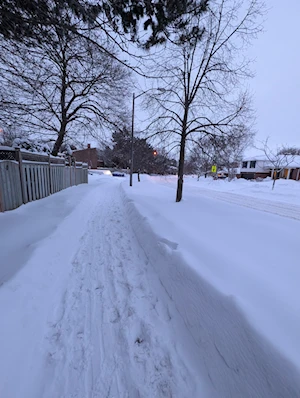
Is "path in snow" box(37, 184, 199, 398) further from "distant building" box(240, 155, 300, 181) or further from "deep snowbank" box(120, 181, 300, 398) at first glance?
"distant building" box(240, 155, 300, 181)

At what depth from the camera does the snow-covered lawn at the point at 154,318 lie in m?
1.43

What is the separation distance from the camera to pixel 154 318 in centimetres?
218

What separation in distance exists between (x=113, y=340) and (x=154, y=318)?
1.76 ft

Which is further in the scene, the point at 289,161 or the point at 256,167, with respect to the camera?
the point at 256,167

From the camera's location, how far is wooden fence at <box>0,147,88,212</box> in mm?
4953

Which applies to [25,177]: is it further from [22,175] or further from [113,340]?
[113,340]

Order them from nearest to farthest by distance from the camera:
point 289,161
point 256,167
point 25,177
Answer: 1. point 25,177
2. point 289,161
3. point 256,167

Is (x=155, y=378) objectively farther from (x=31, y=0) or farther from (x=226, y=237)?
(x=31, y=0)

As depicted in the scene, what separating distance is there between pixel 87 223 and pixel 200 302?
4.34m

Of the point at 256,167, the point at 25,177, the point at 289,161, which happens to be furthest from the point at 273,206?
the point at 256,167

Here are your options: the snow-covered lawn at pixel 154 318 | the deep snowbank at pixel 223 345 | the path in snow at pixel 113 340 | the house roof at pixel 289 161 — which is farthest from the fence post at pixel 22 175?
the house roof at pixel 289 161

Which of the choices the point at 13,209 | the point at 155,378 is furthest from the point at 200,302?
the point at 13,209

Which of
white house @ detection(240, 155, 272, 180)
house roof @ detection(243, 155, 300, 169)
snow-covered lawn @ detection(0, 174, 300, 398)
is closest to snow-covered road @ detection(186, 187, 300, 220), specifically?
snow-covered lawn @ detection(0, 174, 300, 398)

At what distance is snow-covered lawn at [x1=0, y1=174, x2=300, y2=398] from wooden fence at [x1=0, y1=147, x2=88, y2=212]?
1997mm
